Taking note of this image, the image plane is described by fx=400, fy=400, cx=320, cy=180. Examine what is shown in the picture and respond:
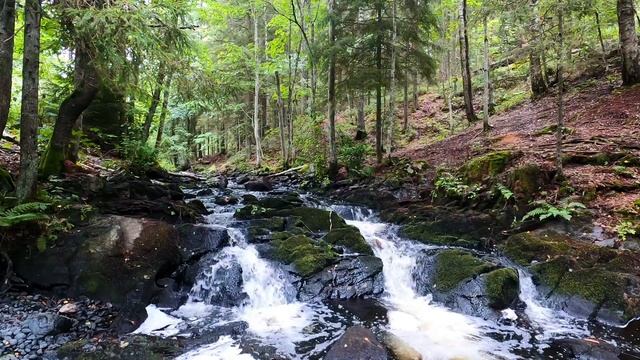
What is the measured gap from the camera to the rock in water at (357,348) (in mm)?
5672

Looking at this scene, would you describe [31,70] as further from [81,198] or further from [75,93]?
[81,198]

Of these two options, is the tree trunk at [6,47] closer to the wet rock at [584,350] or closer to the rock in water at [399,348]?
the rock in water at [399,348]

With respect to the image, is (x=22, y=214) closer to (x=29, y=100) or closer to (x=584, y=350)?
(x=29, y=100)

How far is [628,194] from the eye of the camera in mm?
9156

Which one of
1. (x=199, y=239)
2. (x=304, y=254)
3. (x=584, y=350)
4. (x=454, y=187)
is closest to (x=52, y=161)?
(x=199, y=239)

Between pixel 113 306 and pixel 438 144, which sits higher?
pixel 438 144

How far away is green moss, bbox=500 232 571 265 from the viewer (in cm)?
866

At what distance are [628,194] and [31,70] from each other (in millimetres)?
12625

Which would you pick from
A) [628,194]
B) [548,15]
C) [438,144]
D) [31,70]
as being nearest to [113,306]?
[31,70]

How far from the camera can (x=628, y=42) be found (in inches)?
510

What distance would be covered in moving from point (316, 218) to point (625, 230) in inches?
287

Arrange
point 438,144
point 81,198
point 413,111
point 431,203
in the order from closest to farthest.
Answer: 1. point 81,198
2. point 431,203
3. point 438,144
4. point 413,111

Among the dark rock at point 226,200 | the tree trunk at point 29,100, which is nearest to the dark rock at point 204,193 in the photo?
the dark rock at point 226,200

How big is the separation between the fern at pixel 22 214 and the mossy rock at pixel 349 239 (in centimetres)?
614
